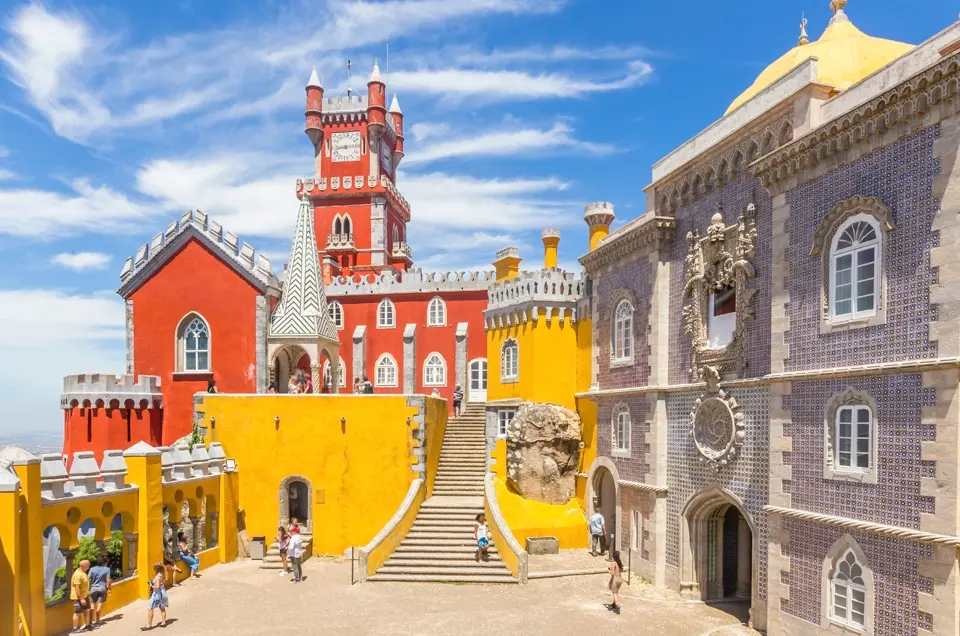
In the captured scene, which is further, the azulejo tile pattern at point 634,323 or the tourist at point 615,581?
the azulejo tile pattern at point 634,323

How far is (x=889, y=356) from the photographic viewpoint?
35.6ft

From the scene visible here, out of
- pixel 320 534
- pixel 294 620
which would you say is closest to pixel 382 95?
pixel 320 534

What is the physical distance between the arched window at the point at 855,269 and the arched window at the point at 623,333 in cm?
752

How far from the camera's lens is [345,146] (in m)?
40.7

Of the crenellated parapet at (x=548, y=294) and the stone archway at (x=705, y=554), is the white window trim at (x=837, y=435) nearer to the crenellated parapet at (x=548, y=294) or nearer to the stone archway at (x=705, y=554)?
the stone archway at (x=705, y=554)

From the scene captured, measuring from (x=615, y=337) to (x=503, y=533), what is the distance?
252 inches

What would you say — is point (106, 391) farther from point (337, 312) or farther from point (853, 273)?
point (853, 273)

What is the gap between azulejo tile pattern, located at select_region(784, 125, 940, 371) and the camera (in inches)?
407

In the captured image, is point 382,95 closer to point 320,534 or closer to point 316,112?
point 316,112

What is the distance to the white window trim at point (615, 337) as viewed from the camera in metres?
19.1

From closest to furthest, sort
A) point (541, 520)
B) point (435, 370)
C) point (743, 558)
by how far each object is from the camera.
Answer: point (743, 558) < point (541, 520) < point (435, 370)

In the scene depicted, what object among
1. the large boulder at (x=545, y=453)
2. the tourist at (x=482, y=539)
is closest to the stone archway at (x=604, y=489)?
the large boulder at (x=545, y=453)

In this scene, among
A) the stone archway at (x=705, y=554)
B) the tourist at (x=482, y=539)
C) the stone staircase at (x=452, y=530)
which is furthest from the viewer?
the tourist at (x=482, y=539)

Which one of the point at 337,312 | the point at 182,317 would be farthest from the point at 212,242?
the point at 337,312
